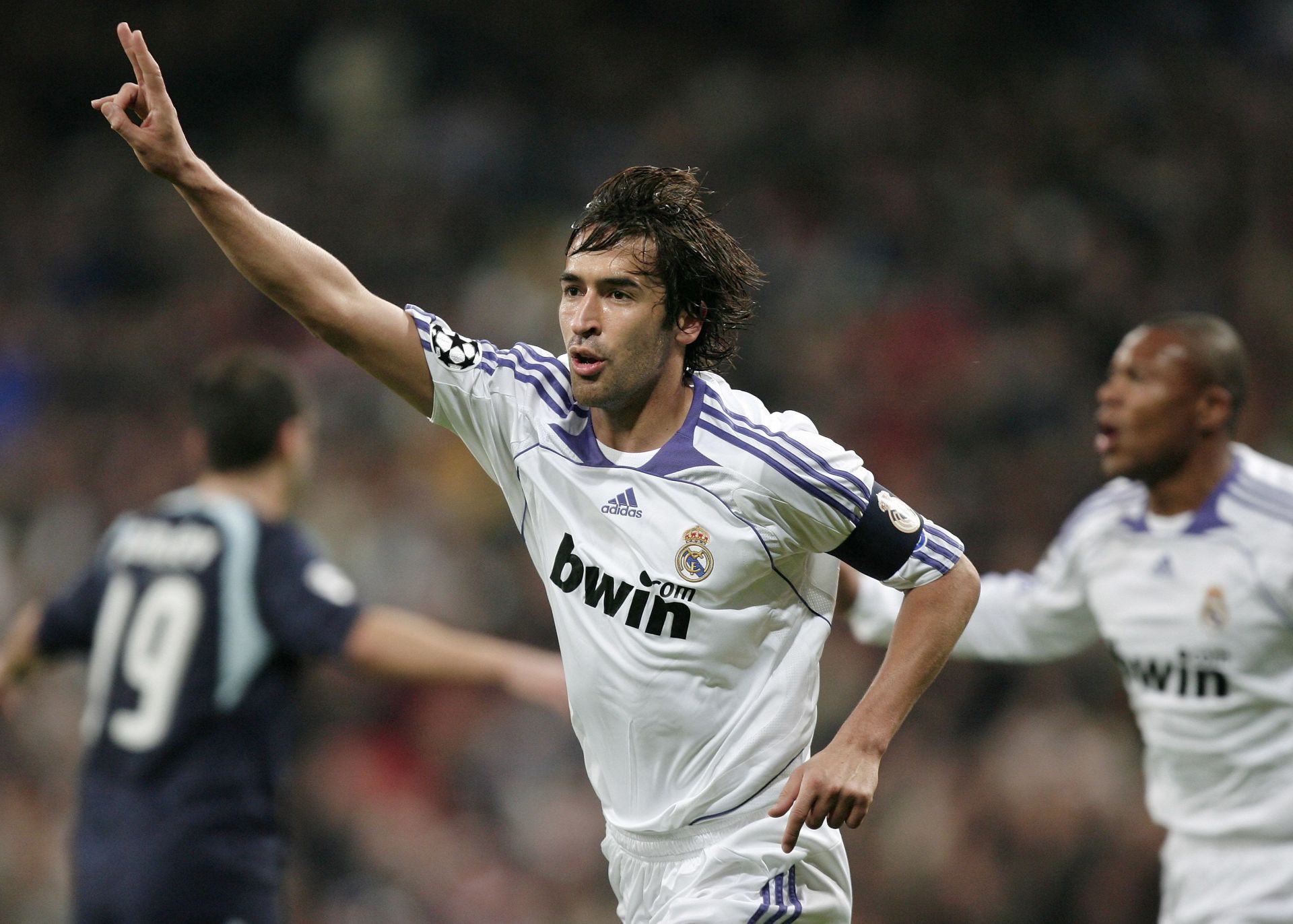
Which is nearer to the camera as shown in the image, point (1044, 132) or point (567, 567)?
point (567, 567)

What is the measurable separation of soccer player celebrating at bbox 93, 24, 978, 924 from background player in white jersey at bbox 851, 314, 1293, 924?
1.38 meters

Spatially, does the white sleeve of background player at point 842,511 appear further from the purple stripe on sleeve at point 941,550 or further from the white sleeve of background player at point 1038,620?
the white sleeve of background player at point 1038,620

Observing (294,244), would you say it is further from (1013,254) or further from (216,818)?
(1013,254)

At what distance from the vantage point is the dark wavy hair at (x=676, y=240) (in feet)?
11.8

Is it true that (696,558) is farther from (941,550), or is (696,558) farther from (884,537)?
(941,550)

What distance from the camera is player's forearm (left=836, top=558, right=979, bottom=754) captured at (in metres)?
3.43

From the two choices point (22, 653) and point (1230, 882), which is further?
point (22, 653)

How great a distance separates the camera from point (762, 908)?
3471mm

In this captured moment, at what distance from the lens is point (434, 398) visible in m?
3.61

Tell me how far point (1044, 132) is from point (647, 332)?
31.8 feet

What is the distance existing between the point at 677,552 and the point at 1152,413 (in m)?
2.42

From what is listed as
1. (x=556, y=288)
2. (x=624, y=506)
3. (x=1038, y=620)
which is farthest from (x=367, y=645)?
(x=556, y=288)

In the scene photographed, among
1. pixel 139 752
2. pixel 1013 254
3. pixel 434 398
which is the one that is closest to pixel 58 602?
pixel 139 752

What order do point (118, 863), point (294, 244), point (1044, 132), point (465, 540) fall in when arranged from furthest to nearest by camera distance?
point (1044, 132)
point (465, 540)
point (118, 863)
point (294, 244)
